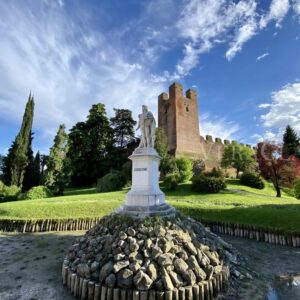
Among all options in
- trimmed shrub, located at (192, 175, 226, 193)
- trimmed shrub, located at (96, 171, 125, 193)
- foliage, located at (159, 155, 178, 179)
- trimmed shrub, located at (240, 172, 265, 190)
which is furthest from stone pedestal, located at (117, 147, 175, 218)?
trimmed shrub, located at (240, 172, 265, 190)

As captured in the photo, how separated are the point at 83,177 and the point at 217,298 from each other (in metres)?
28.9

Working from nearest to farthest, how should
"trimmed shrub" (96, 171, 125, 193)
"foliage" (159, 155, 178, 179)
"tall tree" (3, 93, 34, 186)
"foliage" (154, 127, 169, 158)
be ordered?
"trimmed shrub" (96, 171, 125, 193) → "foliage" (159, 155, 178, 179) → "foliage" (154, 127, 169, 158) → "tall tree" (3, 93, 34, 186)

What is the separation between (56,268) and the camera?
638cm

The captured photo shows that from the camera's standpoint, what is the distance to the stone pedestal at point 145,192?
24.0ft

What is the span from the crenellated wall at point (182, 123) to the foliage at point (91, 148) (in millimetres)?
8568

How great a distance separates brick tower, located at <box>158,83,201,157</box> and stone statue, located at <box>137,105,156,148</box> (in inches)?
900

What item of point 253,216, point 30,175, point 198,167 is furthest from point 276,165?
point 30,175

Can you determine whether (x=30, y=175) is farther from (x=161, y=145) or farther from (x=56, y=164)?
(x=161, y=145)

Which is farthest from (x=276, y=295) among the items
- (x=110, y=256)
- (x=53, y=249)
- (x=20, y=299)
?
(x=53, y=249)

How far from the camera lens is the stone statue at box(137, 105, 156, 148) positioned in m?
8.52

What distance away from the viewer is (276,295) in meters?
5.14

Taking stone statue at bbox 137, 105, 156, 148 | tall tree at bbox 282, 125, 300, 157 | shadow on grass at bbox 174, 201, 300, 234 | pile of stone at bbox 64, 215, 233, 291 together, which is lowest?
pile of stone at bbox 64, 215, 233, 291

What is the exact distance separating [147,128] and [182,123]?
85.0ft

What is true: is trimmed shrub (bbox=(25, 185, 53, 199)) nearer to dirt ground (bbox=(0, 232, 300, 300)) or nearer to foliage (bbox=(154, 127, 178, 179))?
dirt ground (bbox=(0, 232, 300, 300))
